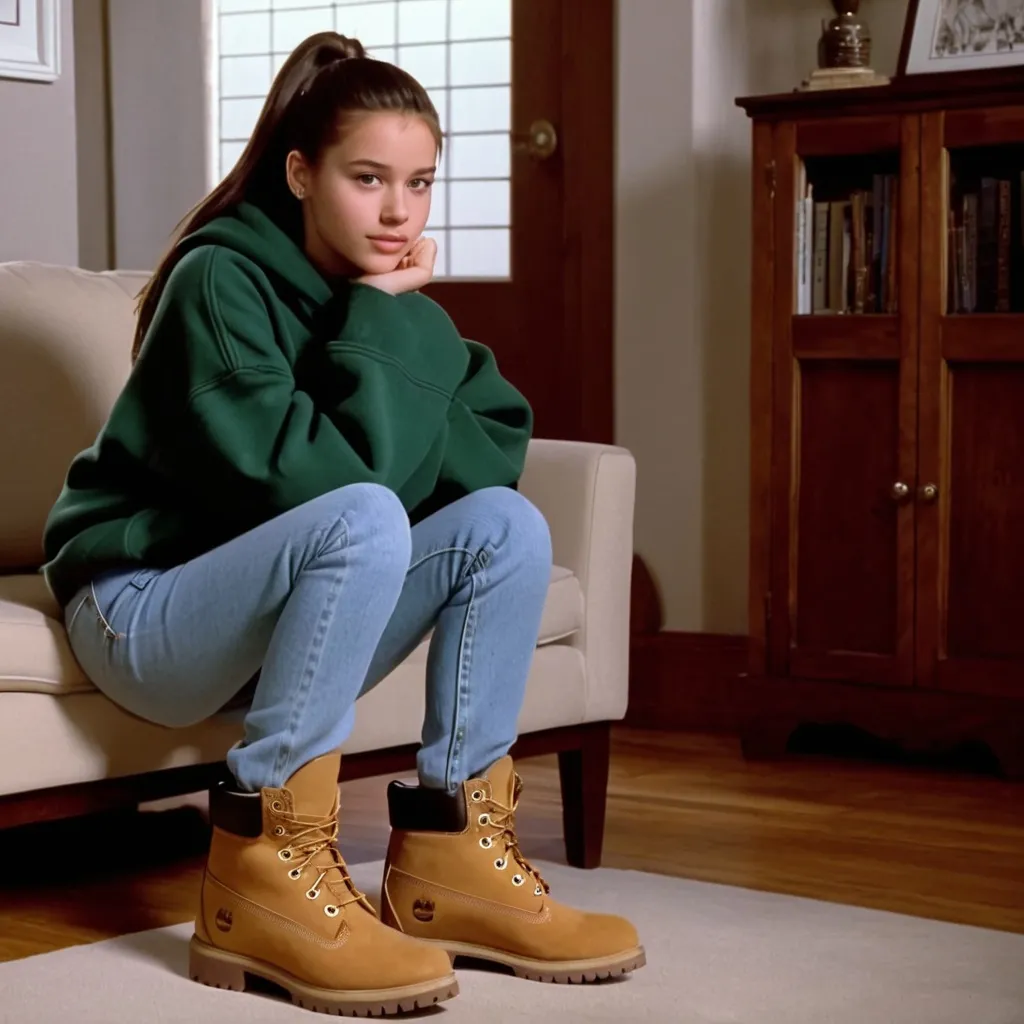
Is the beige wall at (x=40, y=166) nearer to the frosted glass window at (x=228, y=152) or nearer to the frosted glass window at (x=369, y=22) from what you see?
the frosted glass window at (x=369, y=22)

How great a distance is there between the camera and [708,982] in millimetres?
1891

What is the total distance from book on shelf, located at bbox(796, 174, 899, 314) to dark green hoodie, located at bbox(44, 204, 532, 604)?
1.32 metres

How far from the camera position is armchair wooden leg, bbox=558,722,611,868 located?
2.43 meters

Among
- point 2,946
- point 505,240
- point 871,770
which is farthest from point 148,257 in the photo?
point 2,946

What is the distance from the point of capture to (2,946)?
2072 mm

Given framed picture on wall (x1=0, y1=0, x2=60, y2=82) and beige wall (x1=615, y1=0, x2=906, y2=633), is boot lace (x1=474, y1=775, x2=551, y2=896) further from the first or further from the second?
framed picture on wall (x1=0, y1=0, x2=60, y2=82)

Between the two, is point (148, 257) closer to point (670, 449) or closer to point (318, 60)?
point (670, 449)

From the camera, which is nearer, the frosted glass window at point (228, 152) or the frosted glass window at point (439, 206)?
the frosted glass window at point (439, 206)

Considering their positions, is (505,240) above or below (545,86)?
below

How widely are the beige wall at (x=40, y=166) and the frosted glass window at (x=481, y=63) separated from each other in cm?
104

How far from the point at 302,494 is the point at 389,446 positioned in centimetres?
11

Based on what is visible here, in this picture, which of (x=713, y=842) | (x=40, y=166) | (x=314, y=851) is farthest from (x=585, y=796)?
(x=40, y=166)

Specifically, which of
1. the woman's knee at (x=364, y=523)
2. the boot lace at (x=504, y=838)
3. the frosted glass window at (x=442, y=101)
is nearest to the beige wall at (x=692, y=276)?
the frosted glass window at (x=442, y=101)

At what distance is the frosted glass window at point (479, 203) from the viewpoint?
3925mm
